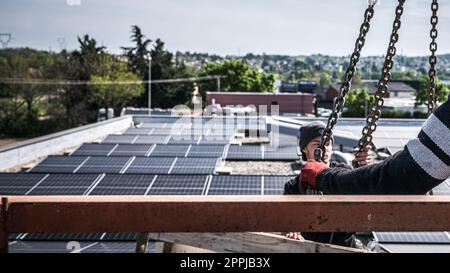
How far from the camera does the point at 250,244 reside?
2305 millimetres

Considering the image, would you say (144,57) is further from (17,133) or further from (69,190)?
(69,190)

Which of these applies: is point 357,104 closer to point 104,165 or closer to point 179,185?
point 104,165

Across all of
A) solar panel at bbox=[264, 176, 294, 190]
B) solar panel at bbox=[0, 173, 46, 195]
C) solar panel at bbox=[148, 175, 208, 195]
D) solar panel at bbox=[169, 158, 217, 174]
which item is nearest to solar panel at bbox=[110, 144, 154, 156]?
solar panel at bbox=[169, 158, 217, 174]

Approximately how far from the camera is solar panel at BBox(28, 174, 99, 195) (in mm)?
8812

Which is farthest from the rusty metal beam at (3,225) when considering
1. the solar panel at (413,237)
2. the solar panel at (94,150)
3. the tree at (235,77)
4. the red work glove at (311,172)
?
the tree at (235,77)

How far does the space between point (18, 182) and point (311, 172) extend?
789 centimetres

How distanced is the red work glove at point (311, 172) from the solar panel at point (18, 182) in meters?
7.00

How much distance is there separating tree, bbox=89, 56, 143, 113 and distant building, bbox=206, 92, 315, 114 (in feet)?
29.3

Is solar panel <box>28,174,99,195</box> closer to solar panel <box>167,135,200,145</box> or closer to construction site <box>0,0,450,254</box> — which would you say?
construction site <box>0,0,450,254</box>

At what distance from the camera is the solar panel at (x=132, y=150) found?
559 inches

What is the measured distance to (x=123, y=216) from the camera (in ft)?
6.68

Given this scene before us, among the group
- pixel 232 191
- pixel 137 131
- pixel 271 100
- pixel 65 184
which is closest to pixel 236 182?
pixel 232 191

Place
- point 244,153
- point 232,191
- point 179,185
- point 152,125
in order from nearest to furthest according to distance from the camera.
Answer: point 232,191, point 179,185, point 244,153, point 152,125

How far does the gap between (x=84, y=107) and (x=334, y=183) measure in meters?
45.6
